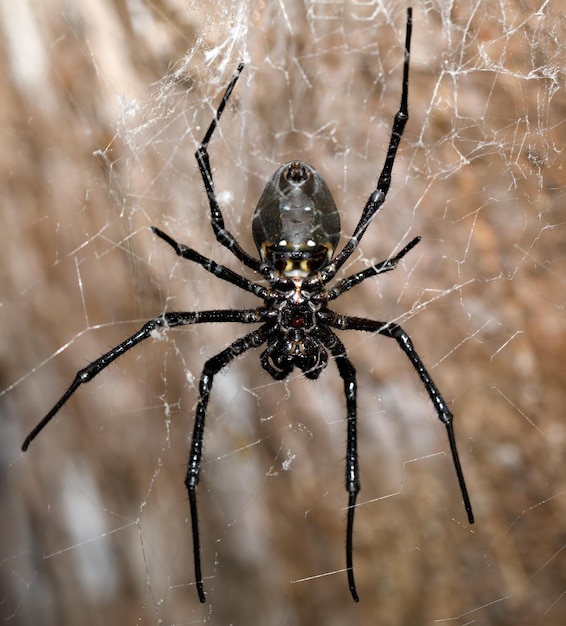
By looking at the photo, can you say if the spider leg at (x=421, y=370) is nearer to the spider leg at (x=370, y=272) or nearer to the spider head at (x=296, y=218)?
the spider leg at (x=370, y=272)

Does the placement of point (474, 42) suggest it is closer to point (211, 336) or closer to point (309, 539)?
point (211, 336)

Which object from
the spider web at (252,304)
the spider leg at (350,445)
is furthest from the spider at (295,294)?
the spider web at (252,304)

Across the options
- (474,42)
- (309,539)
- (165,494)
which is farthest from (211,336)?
(474,42)

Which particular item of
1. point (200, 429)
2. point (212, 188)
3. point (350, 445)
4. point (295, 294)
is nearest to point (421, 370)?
point (350, 445)

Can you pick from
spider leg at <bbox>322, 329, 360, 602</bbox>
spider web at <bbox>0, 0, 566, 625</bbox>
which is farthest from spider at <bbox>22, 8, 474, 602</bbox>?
spider web at <bbox>0, 0, 566, 625</bbox>

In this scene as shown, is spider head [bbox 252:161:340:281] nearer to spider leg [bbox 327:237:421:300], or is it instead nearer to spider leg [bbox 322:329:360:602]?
spider leg [bbox 327:237:421:300]

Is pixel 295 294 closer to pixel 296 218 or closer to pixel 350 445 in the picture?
pixel 296 218
